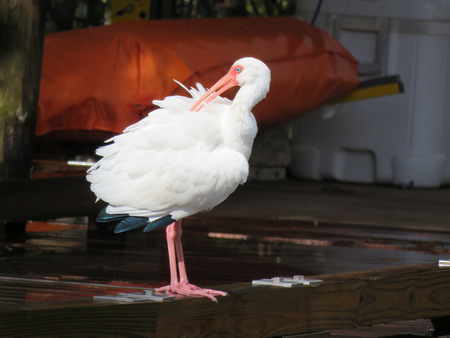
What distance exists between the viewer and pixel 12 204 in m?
6.18

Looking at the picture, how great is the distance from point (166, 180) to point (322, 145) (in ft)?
22.9

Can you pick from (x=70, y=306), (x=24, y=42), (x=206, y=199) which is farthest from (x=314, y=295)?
(x=24, y=42)

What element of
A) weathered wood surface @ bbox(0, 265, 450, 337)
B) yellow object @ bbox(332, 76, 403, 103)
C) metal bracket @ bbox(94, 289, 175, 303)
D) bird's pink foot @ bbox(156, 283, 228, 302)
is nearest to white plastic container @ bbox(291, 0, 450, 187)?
yellow object @ bbox(332, 76, 403, 103)

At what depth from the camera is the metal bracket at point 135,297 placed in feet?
12.5

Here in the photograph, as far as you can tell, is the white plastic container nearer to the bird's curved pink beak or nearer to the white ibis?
the bird's curved pink beak

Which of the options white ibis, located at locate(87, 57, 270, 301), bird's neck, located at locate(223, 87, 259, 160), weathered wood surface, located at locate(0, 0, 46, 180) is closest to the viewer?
white ibis, located at locate(87, 57, 270, 301)

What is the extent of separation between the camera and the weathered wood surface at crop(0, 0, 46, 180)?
21.6 ft

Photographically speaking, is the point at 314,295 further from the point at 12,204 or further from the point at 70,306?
the point at 12,204

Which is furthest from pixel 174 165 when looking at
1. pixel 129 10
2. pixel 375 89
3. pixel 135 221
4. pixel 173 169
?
pixel 375 89

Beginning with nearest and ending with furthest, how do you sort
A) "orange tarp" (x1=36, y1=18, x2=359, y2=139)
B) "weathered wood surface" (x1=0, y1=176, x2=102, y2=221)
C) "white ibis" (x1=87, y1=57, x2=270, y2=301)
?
"white ibis" (x1=87, y1=57, x2=270, y2=301), "weathered wood surface" (x1=0, y1=176, x2=102, y2=221), "orange tarp" (x1=36, y1=18, x2=359, y2=139)

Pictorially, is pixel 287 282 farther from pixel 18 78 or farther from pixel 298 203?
pixel 298 203

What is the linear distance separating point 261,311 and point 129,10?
6.51 m

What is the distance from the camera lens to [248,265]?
621 centimetres

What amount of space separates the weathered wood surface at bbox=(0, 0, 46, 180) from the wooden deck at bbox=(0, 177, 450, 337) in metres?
0.43
